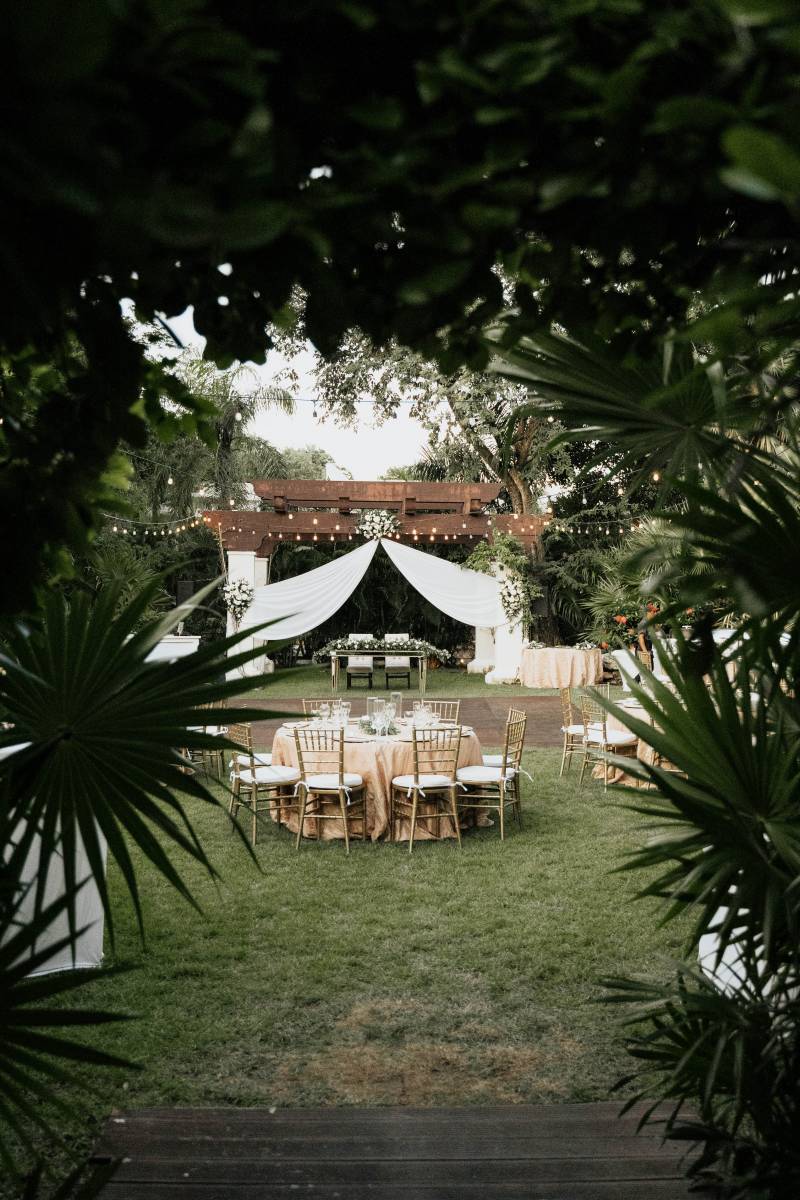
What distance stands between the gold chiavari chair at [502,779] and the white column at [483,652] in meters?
10.3

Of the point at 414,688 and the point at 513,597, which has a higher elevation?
the point at 513,597

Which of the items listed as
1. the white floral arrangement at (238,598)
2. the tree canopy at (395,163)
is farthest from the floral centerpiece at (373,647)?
the tree canopy at (395,163)

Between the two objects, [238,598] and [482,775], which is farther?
[238,598]

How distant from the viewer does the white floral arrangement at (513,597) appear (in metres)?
15.5

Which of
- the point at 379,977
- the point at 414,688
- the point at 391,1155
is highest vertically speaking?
the point at 414,688

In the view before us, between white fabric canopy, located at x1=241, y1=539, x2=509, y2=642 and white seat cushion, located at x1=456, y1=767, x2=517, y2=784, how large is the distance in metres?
8.12

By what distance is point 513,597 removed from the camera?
51.0 ft

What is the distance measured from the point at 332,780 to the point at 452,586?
9.19 meters

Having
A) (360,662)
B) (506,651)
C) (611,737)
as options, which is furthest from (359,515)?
(611,737)

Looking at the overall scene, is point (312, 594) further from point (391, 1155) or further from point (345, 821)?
point (391, 1155)

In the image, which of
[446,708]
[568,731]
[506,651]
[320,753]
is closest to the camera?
[320,753]

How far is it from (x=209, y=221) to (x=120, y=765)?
148cm

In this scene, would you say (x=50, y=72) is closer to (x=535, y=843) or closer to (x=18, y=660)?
(x=18, y=660)

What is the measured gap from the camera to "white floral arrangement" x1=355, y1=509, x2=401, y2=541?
588 inches
